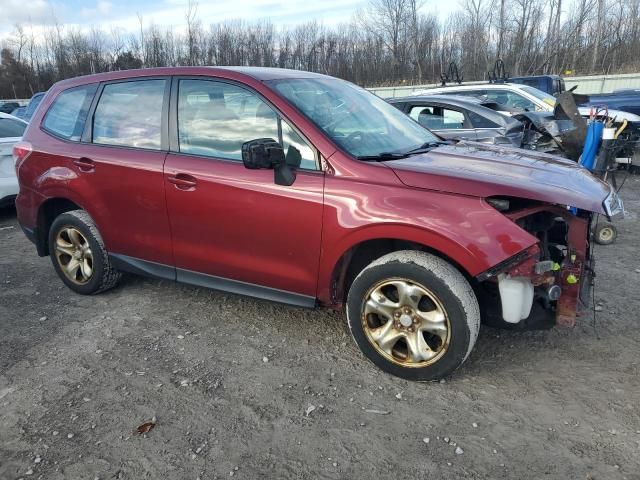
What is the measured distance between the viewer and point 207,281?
3.73 metres

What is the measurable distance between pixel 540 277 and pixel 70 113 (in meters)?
3.76

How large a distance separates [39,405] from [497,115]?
6.80 meters

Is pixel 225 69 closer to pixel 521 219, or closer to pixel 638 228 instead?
pixel 521 219

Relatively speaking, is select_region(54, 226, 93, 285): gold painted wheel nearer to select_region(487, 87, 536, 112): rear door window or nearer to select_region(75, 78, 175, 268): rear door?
select_region(75, 78, 175, 268): rear door

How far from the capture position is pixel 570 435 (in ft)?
8.54

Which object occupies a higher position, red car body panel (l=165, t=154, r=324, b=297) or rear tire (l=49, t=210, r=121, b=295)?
red car body panel (l=165, t=154, r=324, b=297)

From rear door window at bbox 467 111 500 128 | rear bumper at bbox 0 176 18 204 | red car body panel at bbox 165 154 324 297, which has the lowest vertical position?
rear bumper at bbox 0 176 18 204

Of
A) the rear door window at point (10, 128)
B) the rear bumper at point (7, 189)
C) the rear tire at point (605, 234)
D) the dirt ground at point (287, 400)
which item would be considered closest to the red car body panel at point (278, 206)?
the dirt ground at point (287, 400)

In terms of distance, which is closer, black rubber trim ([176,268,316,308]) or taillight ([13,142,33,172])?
black rubber trim ([176,268,316,308])

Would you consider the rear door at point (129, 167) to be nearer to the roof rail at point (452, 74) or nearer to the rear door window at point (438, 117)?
the rear door window at point (438, 117)

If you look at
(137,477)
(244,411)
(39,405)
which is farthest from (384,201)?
(39,405)

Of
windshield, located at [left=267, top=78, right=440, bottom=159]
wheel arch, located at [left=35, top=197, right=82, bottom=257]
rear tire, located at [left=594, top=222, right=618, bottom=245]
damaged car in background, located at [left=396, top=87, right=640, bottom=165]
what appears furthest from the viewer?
damaged car in background, located at [left=396, top=87, right=640, bottom=165]

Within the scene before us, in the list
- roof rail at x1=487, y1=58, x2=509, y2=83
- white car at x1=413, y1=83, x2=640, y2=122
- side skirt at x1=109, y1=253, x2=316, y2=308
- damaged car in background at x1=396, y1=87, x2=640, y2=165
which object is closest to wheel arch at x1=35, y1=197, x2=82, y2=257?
side skirt at x1=109, y1=253, x2=316, y2=308

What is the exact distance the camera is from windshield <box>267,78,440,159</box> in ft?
10.8
